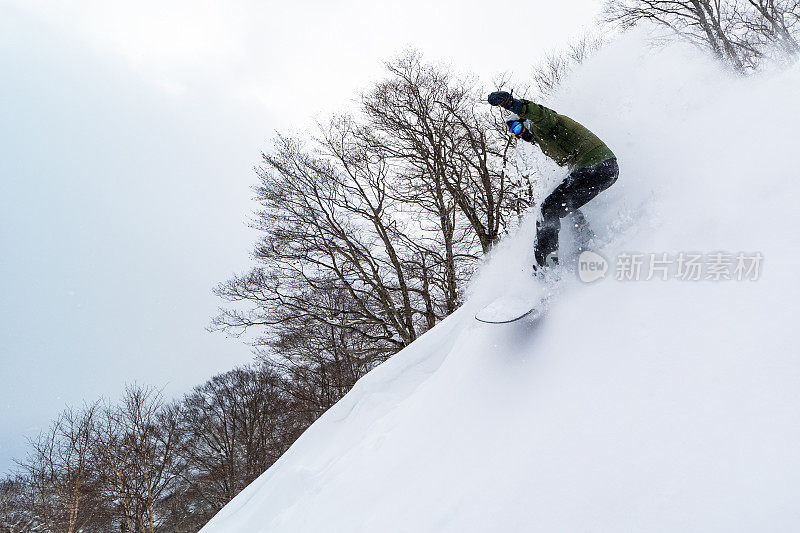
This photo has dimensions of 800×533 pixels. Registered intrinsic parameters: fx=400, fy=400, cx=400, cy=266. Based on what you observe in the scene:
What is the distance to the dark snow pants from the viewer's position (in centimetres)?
370

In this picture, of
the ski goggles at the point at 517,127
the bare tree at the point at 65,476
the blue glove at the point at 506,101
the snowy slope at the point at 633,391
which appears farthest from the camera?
the bare tree at the point at 65,476

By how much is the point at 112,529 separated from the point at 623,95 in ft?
98.7

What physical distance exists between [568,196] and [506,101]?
106cm

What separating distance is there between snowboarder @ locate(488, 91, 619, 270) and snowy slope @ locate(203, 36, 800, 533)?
0.47 metres

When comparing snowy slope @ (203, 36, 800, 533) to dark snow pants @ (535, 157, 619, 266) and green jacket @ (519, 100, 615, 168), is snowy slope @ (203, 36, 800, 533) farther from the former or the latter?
green jacket @ (519, 100, 615, 168)

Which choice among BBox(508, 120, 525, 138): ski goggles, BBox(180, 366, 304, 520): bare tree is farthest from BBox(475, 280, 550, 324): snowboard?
BBox(180, 366, 304, 520): bare tree

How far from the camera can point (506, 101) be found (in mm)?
3711

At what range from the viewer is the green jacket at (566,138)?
3.71 meters

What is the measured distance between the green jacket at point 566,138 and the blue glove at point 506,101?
54 millimetres

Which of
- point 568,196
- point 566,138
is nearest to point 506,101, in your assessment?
point 566,138

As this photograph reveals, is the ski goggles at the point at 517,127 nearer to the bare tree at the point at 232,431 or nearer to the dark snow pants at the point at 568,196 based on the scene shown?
the dark snow pants at the point at 568,196

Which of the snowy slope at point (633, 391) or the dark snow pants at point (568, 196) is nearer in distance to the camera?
the snowy slope at point (633, 391)

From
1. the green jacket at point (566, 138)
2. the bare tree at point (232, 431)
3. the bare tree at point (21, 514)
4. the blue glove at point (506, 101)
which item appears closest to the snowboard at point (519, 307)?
the green jacket at point (566, 138)

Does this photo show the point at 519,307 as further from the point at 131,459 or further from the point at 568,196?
the point at 131,459
